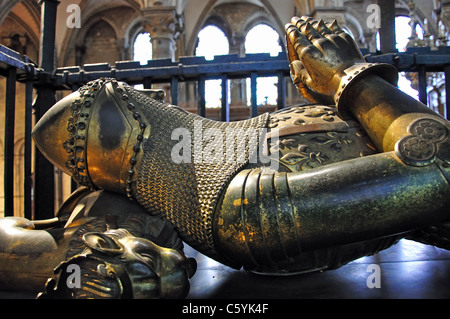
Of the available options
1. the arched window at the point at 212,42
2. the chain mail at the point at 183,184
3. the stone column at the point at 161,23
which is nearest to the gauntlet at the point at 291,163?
the chain mail at the point at 183,184

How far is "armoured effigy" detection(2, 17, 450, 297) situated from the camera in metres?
1.08

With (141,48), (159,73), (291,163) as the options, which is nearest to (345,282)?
(291,163)

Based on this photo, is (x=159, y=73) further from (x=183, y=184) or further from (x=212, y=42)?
(x=212, y=42)

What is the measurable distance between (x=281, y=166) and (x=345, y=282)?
0.46m

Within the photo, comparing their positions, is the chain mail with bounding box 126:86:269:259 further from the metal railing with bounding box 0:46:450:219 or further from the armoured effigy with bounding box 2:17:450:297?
the metal railing with bounding box 0:46:450:219

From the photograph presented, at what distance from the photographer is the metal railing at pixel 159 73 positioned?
2.29 meters

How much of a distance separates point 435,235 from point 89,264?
112cm

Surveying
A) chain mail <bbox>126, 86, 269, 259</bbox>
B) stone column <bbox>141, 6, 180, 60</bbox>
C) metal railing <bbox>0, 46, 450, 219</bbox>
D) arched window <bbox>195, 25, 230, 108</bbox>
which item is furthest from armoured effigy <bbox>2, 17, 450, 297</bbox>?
arched window <bbox>195, 25, 230, 108</bbox>

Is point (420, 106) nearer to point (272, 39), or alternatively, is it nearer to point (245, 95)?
point (245, 95)

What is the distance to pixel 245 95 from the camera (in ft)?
44.2

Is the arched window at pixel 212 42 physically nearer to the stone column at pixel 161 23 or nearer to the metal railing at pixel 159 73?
the stone column at pixel 161 23

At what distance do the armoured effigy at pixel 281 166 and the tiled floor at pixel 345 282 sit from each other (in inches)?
2.9

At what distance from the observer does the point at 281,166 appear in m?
1.29
